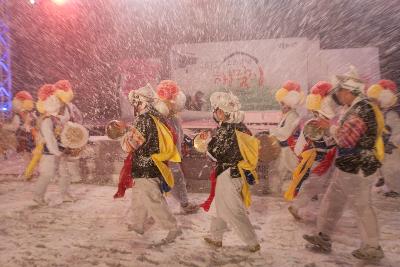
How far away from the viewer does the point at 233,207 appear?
3682 mm

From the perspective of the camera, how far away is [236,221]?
12.0ft

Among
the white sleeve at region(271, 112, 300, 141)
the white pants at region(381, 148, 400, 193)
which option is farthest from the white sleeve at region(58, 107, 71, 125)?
the white pants at region(381, 148, 400, 193)

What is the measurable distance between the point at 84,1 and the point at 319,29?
734 cm

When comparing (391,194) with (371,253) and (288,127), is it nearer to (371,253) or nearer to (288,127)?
(288,127)

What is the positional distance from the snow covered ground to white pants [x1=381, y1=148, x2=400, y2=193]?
31cm

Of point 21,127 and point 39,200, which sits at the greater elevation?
point 21,127

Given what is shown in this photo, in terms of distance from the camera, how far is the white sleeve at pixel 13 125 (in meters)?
7.96

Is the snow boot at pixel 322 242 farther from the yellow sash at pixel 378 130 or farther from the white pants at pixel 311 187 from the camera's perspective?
the white pants at pixel 311 187

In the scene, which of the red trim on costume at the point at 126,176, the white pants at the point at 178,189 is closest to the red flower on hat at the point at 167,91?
the white pants at the point at 178,189

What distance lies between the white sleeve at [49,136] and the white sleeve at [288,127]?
3.45 meters

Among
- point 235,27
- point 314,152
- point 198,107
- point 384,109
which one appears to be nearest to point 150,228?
point 314,152

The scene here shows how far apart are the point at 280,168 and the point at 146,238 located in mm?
2772

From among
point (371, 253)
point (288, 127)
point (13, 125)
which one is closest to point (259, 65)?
point (288, 127)

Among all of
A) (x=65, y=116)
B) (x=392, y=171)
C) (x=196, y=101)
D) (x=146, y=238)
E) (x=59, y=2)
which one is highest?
(x=59, y=2)
